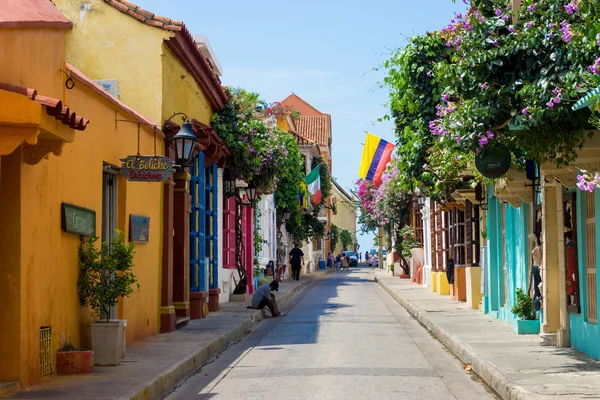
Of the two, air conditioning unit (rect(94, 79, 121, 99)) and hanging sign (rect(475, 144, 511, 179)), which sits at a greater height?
air conditioning unit (rect(94, 79, 121, 99))

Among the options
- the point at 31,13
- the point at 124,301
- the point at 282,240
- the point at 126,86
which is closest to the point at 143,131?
the point at 126,86

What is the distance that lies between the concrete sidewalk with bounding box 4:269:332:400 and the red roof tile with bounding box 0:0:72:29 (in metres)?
3.62

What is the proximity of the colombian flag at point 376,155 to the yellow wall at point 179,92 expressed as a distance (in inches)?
738

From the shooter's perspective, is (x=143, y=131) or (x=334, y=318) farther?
(x=334, y=318)

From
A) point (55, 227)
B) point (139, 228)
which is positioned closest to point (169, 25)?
point (139, 228)

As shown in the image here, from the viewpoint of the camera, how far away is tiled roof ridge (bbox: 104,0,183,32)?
17.7 meters

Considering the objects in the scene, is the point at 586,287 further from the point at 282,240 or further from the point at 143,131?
the point at 282,240

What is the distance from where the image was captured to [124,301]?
15.0 metres

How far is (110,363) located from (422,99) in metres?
9.78

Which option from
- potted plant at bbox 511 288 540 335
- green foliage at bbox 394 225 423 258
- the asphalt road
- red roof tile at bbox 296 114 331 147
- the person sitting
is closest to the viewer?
the asphalt road

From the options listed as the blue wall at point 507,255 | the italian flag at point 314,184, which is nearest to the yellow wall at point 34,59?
the blue wall at point 507,255


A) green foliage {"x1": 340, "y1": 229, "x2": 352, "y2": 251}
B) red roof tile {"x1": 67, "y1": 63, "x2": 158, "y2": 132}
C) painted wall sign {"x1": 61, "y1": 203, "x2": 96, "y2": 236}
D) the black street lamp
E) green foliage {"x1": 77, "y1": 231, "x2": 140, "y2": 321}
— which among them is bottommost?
green foliage {"x1": 77, "y1": 231, "x2": 140, "y2": 321}

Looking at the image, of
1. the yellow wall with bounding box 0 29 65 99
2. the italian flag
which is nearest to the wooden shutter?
the yellow wall with bounding box 0 29 65 99

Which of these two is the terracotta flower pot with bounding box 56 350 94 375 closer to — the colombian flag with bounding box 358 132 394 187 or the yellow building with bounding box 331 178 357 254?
the colombian flag with bounding box 358 132 394 187
